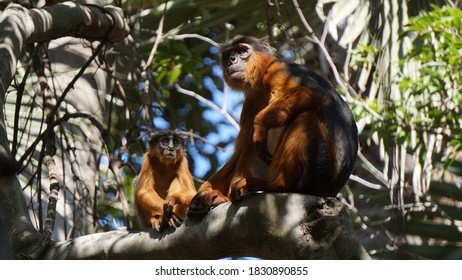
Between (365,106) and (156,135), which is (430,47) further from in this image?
(156,135)

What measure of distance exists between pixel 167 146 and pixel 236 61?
1.11m

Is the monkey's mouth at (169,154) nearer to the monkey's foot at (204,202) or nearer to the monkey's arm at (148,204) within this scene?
the monkey's arm at (148,204)

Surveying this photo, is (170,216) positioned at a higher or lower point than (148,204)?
higher

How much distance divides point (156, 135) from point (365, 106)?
9.02 feet

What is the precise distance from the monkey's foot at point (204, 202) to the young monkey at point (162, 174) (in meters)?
0.94

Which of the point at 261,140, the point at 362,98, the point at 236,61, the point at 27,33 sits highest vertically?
the point at 27,33

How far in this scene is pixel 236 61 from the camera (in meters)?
6.95

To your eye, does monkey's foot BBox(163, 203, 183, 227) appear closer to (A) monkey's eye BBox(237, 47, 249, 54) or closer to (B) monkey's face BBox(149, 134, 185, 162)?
(B) monkey's face BBox(149, 134, 185, 162)

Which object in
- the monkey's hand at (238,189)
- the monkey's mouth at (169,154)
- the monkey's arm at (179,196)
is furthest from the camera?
the monkey's mouth at (169,154)

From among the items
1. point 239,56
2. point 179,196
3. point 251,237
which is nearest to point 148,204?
point 179,196

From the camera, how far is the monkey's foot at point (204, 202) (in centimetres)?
521

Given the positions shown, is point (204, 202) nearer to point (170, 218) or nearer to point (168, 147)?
point (170, 218)

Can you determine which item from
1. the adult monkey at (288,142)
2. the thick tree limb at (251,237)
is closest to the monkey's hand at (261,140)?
the adult monkey at (288,142)

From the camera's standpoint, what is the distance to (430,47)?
901 cm
